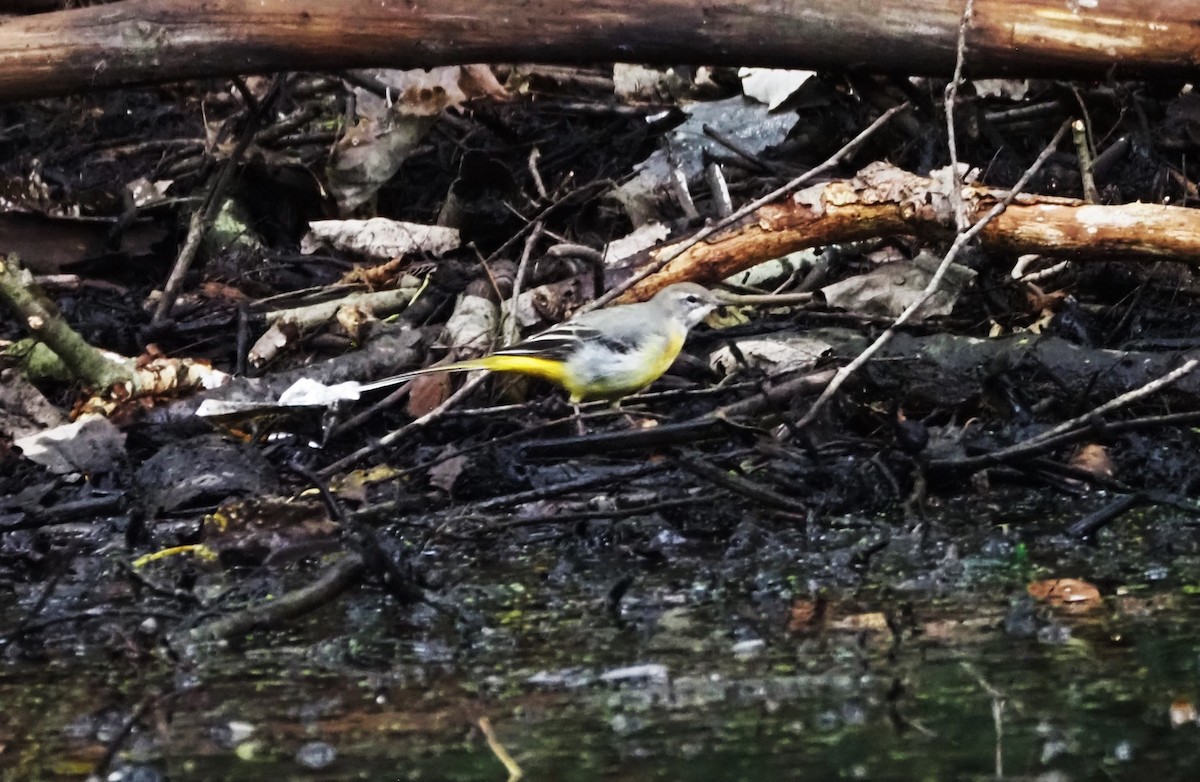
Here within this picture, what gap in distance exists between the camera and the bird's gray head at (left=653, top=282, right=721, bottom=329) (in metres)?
5.65

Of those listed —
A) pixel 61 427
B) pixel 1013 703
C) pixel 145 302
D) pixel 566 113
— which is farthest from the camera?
pixel 566 113

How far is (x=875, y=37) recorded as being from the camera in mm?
5758

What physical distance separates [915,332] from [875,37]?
46.0 inches

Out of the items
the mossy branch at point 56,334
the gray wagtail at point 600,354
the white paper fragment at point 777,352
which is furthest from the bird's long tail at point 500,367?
the mossy branch at point 56,334

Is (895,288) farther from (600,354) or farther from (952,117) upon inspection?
(600,354)

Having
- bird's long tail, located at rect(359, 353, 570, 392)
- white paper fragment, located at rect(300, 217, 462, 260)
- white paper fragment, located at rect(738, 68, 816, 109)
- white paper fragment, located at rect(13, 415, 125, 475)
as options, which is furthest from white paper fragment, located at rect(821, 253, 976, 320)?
white paper fragment, located at rect(13, 415, 125, 475)

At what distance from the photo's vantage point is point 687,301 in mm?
5711

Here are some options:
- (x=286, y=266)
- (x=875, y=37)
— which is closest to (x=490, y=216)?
(x=286, y=266)

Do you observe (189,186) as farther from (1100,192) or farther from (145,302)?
(1100,192)

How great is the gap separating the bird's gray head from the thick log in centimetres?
91

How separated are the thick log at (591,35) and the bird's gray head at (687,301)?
0.91 m

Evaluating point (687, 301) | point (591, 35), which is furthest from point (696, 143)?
point (687, 301)

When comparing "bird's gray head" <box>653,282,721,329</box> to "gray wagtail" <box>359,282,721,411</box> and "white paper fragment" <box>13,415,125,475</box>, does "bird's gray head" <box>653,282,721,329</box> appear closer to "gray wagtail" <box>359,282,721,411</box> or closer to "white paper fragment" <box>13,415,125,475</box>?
"gray wagtail" <box>359,282,721,411</box>

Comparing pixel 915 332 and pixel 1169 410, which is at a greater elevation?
pixel 915 332
